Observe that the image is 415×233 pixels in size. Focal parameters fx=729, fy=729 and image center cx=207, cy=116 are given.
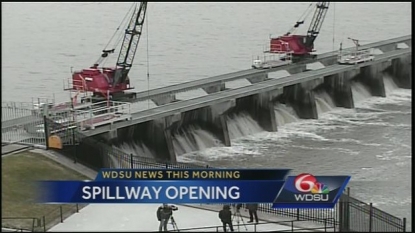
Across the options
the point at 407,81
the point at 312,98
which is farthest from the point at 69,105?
the point at 407,81

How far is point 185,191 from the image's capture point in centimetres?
1816

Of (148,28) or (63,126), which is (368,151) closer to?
(63,126)

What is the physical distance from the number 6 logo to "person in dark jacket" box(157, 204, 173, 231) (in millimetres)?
3325

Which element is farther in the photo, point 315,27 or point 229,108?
point 315,27

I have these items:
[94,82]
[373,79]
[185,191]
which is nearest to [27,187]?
[185,191]

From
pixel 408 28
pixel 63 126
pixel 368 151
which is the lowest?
pixel 368 151

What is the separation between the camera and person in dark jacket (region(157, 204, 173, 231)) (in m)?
18.7

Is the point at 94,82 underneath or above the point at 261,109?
above

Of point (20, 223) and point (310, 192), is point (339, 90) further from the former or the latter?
point (20, 223)

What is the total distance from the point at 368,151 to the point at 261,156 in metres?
6.19

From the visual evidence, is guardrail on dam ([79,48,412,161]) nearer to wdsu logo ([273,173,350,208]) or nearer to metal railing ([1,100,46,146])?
metal railing ([1,100,46,146])

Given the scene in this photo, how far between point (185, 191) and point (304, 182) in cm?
299

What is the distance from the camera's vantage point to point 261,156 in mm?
37156

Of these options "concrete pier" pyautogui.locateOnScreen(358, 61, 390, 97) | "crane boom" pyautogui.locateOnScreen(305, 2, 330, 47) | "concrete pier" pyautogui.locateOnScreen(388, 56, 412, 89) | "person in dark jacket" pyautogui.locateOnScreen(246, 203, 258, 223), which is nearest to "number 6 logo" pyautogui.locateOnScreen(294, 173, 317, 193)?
"person in dark jacket" pyautogui.locateOnScreen(246, 203, 258, 223)
